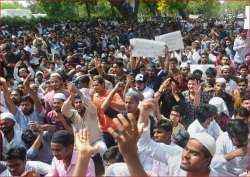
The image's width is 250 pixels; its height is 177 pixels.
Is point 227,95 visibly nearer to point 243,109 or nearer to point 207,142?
point 243,109

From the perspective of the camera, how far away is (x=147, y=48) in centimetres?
923

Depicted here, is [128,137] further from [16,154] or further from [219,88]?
[219,88]

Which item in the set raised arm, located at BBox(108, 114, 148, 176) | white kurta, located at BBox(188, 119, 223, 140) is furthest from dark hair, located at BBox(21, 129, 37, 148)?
raised arm, located at BBox(108, 114, 148, 176)

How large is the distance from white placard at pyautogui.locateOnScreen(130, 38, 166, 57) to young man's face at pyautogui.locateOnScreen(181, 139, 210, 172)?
5727 millimetres

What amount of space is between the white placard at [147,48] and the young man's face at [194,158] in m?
5.73

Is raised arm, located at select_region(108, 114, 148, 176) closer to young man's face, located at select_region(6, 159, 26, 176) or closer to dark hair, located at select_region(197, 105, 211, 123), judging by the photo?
young man's face, located at select_region(6, 159, 26, 176)

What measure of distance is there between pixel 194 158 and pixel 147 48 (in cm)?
606

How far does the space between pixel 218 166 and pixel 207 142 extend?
3.05 feet

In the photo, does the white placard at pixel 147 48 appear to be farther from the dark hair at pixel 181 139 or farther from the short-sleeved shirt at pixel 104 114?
the dark hair at pixel 181 139

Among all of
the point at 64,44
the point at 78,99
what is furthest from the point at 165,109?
the point at 64,44

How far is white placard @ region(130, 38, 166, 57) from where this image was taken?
9.09 meters

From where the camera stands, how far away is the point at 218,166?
13.8 feet

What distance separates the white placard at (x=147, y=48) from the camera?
9086 millimetres

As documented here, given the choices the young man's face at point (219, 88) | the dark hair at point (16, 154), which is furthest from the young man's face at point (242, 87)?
the dark hair at point (16, 154)
